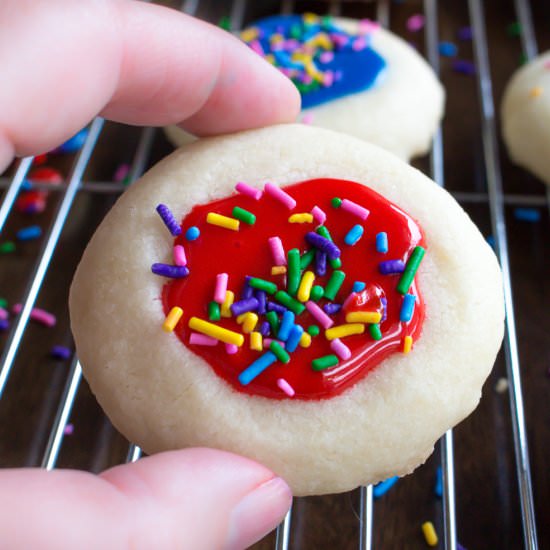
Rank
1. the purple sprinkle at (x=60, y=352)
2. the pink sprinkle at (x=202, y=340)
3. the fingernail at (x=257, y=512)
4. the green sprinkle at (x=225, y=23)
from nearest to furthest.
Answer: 1. the fingernail at (x=257, y=512)
2. the pink sprinkle at (x=202, y=340)
3. the purple sprinkle at (x=60, y=352)
4. the green sprinkle at (x=225, y=23)

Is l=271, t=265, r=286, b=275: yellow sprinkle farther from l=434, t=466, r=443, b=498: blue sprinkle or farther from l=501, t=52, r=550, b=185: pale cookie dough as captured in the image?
l=501, t=52, r=550, b=185: pale cookie dough

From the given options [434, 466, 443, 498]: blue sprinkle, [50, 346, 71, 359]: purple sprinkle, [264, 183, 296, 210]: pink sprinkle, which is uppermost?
[264, 183, 296, 210]: pink sprinkle

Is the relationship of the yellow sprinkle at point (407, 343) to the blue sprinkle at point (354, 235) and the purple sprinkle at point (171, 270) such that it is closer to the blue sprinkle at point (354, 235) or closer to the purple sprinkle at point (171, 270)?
the blue sprinkle at point (354, 235)

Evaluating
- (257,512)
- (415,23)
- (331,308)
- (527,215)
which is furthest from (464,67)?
→ (257,512)

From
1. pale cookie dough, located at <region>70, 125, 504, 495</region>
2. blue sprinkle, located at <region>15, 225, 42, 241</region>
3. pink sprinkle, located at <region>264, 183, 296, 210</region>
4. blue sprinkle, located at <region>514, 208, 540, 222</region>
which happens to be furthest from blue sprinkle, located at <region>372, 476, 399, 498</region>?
blue sprinkle, located at <region>15, 225, 42, 241</region>

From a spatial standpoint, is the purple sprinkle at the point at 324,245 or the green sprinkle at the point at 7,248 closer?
the purple sprinkle at the point at 324,245

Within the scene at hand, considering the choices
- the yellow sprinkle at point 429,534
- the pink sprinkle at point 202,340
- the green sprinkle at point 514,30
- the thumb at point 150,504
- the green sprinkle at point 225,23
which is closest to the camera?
the thumb at point 150,504

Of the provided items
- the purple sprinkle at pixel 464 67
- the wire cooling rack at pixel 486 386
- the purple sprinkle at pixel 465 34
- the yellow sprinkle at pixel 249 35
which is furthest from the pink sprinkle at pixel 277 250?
the purple sprinkle at pixel 465 34
